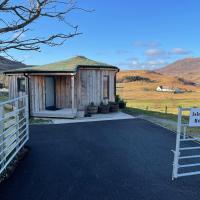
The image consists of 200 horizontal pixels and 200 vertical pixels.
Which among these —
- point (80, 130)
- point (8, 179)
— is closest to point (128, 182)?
point (8, 179)

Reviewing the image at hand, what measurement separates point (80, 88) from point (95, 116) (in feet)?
6.15

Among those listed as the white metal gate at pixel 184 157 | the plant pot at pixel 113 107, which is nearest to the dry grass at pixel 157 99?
the plant pot at pixel 113 107

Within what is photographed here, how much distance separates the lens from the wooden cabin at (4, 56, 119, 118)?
40.4 feet

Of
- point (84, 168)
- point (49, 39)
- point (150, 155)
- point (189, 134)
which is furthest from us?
point (189, 134)

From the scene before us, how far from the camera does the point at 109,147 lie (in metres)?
6.94

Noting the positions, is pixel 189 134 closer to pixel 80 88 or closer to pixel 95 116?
pixel 95 116

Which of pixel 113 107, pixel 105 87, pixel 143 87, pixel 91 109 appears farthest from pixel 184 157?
pixel 143 87

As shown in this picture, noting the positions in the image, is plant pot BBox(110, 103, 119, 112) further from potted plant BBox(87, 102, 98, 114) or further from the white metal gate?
the white metal gate

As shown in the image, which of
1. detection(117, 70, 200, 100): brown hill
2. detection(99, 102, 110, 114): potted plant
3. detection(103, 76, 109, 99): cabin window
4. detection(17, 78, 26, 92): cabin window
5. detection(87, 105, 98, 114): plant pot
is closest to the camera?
detection(87, 105, 98, 114): plant pot

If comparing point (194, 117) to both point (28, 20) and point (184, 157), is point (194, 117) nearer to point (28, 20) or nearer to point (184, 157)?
point (184, 157)

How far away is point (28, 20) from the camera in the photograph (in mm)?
4016

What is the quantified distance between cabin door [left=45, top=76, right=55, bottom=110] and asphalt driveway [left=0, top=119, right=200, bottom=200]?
4943 mm

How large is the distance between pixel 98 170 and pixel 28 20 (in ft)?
11.0

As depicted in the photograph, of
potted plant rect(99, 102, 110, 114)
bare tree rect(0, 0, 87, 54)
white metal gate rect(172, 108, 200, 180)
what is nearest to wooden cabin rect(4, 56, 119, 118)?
potted plant rect(99, 102, 110, 114)
